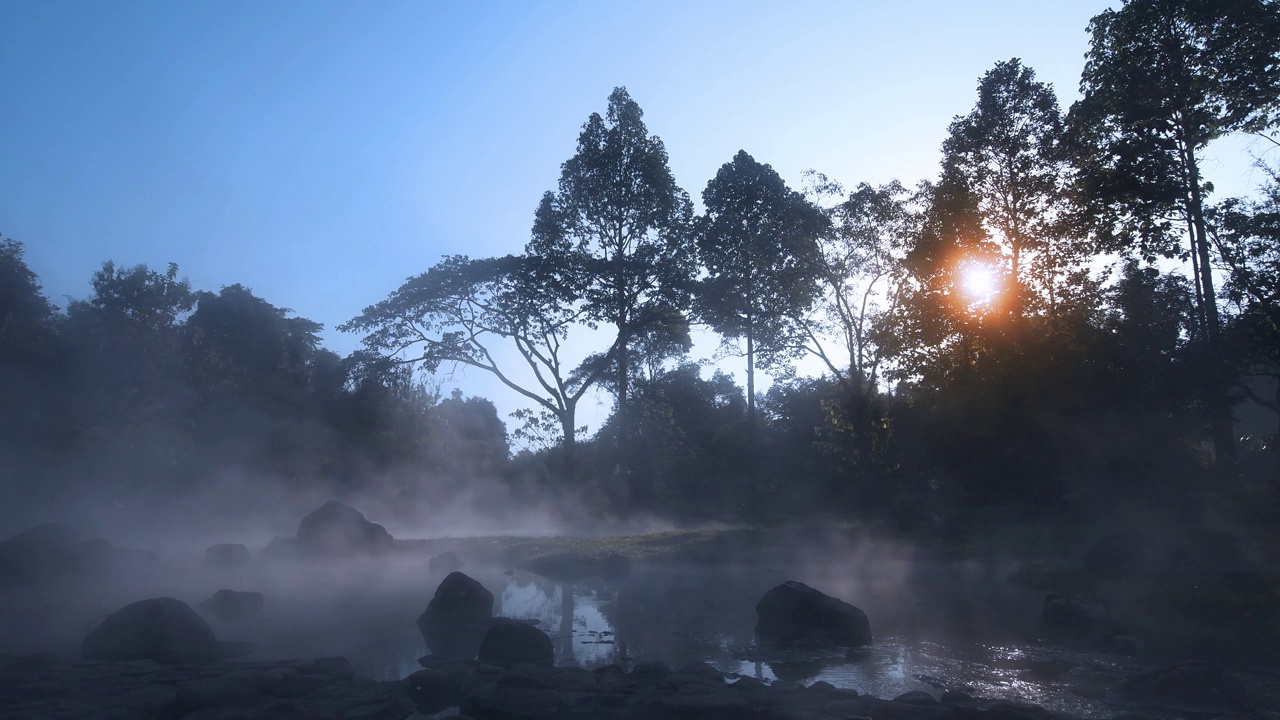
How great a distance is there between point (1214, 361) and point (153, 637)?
2073 centimetres

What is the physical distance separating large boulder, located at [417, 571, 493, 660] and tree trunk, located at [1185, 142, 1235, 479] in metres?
16.4

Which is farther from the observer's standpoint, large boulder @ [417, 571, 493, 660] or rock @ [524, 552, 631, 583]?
rock @ [524, 552, 631, 583]

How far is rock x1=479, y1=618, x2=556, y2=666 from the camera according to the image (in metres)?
10.0

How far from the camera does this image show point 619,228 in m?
31.6

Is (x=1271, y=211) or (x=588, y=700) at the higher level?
(x=1271, y=211)

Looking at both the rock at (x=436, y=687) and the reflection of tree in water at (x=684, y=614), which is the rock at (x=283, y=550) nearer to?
the reflection of tree in water at (x=684, y=614)

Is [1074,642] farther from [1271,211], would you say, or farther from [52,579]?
[52,579]

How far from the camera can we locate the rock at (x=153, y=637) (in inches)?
382

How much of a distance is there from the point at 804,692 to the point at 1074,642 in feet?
17.2

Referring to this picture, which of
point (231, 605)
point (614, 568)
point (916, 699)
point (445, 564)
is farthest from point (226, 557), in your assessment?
point (916, 699)

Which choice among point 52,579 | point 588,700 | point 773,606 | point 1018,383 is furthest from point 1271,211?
point 52,579

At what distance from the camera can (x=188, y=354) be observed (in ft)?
105

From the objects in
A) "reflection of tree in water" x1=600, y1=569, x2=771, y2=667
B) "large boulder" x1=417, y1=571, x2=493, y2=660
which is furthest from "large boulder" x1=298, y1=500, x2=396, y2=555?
"large boulder" x1=417, y1=571, x2=493, y2=660

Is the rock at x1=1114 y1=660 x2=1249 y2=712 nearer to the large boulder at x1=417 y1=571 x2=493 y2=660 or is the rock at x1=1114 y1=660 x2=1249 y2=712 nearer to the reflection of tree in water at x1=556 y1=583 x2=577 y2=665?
the reflection of tree in water at x1=556 y1=583 x2=577 y2=665
